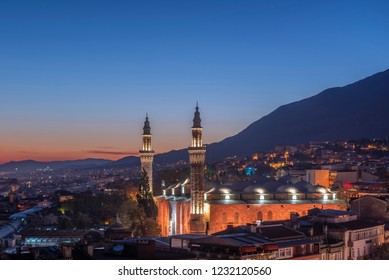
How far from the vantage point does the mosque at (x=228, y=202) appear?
82.5 feet

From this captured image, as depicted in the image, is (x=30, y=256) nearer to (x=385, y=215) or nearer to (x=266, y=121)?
(x=385, y=215)

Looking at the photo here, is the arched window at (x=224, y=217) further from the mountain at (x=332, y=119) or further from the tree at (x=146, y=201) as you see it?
the mountain at (x=332, y=119)

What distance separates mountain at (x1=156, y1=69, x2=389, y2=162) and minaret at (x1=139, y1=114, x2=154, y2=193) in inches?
1771

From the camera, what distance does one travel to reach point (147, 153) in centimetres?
3127

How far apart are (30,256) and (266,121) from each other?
69.8m

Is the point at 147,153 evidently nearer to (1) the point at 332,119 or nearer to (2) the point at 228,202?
(2) the point at 228,202

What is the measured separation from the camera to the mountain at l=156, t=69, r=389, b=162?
79125mm

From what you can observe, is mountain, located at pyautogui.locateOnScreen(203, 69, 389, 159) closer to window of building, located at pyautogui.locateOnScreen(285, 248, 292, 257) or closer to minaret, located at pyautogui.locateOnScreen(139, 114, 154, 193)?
minaret, located at pyautogui.locateOnScreen(139, 114, 154, 193)

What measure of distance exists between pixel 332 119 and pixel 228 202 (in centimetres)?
5970

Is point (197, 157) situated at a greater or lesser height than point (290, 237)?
greater

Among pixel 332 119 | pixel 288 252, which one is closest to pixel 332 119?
pixel 332 119

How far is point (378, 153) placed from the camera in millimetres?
59812

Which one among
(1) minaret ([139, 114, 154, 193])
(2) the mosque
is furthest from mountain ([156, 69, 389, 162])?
(2) the mosque

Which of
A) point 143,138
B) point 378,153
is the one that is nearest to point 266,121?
point 378,153
